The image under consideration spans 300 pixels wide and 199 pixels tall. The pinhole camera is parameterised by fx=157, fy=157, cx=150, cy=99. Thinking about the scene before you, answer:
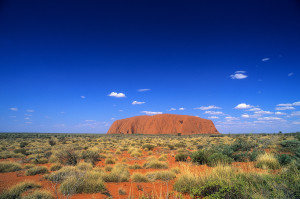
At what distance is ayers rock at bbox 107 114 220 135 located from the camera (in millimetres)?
95000

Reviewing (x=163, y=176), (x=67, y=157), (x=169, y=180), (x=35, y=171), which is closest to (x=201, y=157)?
(x=163, y=176)

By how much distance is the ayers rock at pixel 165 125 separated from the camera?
312 ft

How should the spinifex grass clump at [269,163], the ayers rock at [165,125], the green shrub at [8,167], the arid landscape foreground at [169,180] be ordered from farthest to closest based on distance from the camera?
the ayers rock at [165,125] < the green shrub at [8,167] < the spinifex grass clump at [269,163] < the arid landscape foreground at [169,180]

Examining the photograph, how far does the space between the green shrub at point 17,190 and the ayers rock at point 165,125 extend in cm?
8787

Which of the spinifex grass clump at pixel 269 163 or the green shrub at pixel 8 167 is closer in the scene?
the spinifex grass clump at pixel 269 163

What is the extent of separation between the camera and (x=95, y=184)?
545 cm

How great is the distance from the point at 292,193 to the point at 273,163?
14.9 feet

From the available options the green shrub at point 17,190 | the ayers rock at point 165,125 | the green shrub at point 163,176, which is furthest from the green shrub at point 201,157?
the ayers rock at point 165,125

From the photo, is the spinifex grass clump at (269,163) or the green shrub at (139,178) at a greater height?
the spinifex grass clump at (269,163)

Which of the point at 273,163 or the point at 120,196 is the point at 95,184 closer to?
the point at 120,196

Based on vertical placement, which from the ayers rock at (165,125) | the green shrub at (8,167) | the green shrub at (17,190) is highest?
the ayers rock at (165,125)

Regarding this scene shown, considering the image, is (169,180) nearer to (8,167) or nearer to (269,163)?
(269,163)

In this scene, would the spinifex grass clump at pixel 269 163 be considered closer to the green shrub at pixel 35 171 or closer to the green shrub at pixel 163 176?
the green shrub at pixel 163 176

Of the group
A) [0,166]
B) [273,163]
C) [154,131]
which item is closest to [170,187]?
[273,163]
